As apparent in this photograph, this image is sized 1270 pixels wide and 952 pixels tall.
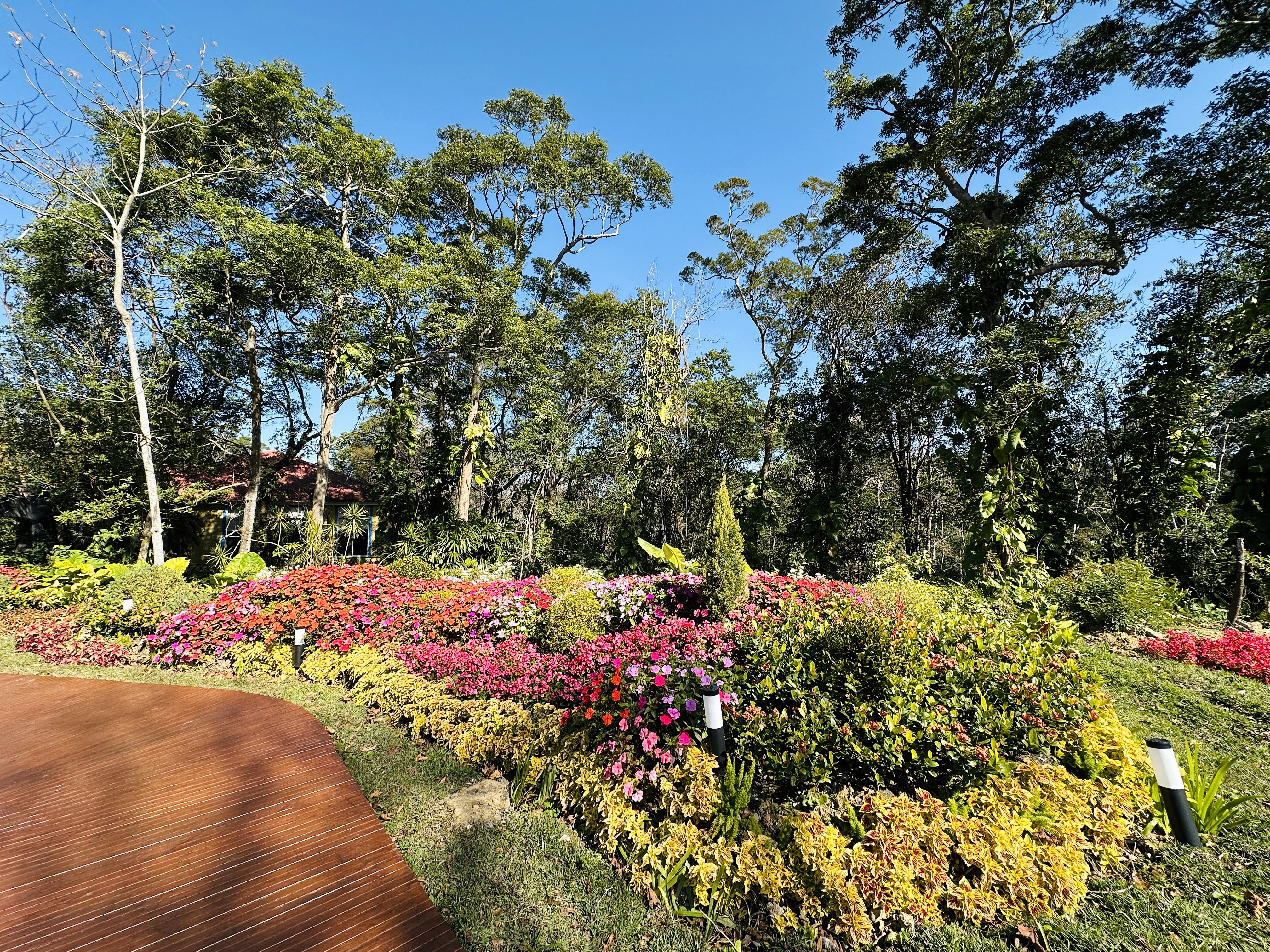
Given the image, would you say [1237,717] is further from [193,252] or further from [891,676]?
[193,252]

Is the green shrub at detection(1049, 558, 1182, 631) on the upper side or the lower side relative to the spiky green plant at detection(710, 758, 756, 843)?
upper

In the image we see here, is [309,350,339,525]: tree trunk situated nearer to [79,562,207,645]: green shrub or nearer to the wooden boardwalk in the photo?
[79,562,207,645]: green shrub

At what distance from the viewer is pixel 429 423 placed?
43.7 ft

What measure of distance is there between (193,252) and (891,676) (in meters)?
13.5

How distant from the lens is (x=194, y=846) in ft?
8.05

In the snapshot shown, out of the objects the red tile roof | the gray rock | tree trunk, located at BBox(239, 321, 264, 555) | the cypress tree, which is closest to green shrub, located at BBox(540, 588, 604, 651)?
the cypress tree

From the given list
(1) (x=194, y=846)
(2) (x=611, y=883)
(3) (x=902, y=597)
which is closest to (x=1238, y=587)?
(3) (x=902, y=597)

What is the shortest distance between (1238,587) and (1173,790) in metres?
8.85

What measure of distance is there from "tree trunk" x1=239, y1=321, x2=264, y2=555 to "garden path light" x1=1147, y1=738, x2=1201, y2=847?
13.6 meters

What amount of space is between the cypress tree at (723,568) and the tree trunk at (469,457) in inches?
281

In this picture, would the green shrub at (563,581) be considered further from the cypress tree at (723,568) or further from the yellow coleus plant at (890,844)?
the yellow coleus plant at (890,844)

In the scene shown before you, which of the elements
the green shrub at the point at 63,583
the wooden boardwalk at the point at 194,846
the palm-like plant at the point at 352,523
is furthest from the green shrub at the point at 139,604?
the palm-like plant at the point at 352,523

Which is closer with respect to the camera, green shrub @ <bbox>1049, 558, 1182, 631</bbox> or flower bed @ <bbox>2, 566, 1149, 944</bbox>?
flower bed @ <bbox>2, 566, 1149, 944</bbox>

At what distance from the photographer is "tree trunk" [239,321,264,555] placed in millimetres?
10477
